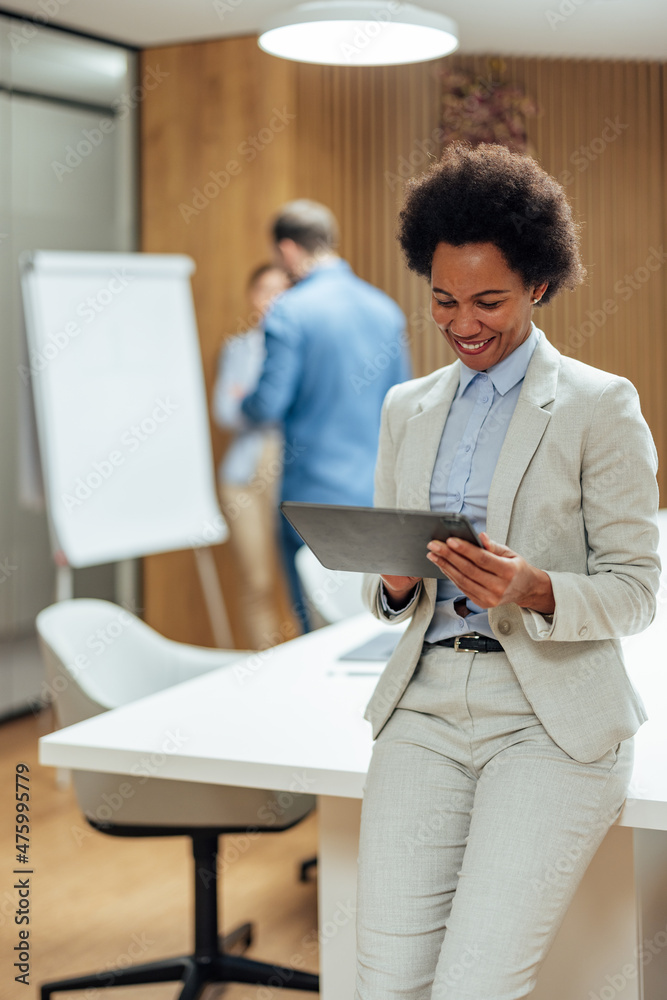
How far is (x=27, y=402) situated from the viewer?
13.1ft

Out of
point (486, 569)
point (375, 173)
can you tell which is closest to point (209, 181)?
point (375, 173)

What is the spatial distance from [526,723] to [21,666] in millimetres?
3470

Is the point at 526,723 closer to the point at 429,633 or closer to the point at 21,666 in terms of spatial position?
the point at 429,633

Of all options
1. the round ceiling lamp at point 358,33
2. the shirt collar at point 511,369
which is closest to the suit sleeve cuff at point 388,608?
the shirt collar at point 511,369

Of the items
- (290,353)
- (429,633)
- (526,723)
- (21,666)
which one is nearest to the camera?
(526,723)

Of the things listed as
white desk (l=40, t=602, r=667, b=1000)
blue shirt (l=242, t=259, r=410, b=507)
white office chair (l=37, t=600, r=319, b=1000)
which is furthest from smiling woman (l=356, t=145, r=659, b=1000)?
blue shirt (l=242, t=259, r=410, b=507)

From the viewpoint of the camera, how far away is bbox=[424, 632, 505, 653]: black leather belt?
5.06 feet

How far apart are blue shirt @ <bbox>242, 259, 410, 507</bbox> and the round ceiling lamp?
3.77 ft

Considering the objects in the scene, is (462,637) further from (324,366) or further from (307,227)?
(307,227)

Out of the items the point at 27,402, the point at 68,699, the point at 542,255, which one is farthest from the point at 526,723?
the point at 27,402

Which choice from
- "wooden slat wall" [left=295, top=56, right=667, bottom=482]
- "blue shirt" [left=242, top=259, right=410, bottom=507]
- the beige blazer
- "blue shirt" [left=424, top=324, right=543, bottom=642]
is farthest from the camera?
"blue shirt" [left=242, top=259, right=410, bottom=507]

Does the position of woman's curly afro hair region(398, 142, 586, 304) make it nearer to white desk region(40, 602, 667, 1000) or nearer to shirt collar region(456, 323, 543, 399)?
shirt collar region(456, 323, 543, 399)

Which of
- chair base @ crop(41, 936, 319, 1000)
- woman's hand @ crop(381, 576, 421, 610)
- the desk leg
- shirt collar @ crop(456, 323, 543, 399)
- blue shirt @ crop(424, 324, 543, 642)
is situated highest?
shirt collar @ crop(456, 323, 543, 399)

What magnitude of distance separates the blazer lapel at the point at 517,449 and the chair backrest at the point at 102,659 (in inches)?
43.2
